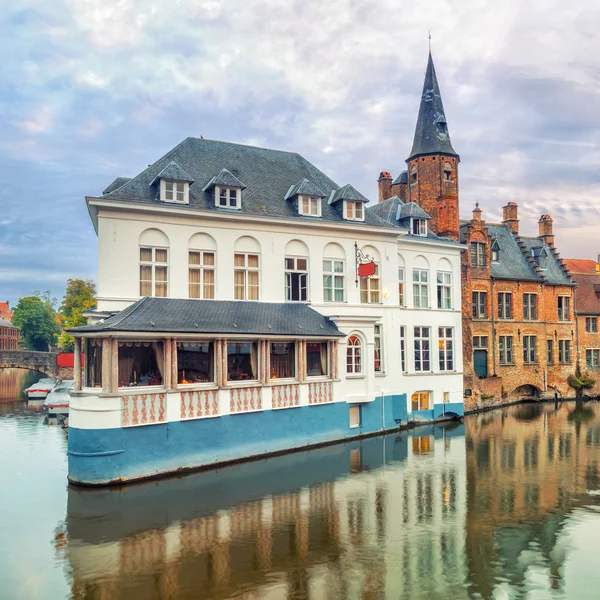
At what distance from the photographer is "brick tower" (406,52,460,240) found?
33.4 meters

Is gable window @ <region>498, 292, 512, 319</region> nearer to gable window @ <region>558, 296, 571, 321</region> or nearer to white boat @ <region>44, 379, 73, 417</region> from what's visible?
gable window @ <region>558, 296, 571, 321</region>

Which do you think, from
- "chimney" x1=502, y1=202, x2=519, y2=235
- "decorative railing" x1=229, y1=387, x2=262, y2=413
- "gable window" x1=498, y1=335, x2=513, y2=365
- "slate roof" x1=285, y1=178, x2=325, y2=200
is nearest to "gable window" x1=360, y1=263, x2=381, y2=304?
"slate roof" x1=285, y1=178, x2=325, y2=200

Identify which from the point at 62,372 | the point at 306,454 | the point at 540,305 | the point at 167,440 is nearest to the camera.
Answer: the point at 167,440

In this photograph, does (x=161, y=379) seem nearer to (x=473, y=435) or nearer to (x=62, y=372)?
(x=473, y=435)

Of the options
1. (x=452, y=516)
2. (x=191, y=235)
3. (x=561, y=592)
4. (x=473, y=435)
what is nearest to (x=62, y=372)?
(x=191, y=235)

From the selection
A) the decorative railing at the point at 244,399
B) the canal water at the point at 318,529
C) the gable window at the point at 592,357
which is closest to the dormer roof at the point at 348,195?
the decorative railing at the point at 244,399

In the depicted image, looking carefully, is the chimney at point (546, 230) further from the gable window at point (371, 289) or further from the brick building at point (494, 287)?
the gable window at point (371, 289)

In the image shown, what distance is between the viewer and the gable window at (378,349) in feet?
88.5

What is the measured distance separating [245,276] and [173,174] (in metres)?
5.20

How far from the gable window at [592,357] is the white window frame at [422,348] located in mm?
19783

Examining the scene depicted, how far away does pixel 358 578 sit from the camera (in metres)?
10.4

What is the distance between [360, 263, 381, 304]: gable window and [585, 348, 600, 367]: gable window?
2446 cm

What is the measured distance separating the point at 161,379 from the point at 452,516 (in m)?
10.7

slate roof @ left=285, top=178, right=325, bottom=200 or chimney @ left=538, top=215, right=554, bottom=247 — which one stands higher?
chimney @ left=538, top=215, right=554, bottom=247
